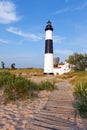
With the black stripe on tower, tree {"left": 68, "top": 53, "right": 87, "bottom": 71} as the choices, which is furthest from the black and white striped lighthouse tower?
tree {"left": 68, "top": 53, "right": 87, "bottom": 71}

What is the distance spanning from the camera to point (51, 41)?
43531 millimetres

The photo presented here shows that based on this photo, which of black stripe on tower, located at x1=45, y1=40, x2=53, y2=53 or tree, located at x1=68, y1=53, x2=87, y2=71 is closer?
black stripe on tower, located at x1=45, y1=40, x2=53, y2=53

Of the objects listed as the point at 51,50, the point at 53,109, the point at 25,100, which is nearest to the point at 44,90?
the point at 25,100

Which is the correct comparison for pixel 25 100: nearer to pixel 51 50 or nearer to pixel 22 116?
pixel 22 116

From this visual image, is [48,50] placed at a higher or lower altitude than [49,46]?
lower

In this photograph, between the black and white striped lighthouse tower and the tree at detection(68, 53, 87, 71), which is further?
the tree at detection(68, 53, 87, 71)

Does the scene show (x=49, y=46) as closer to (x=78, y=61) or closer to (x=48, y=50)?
(x=48, y=50)

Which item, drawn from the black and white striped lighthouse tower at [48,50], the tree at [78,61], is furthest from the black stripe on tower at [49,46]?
the tree at [78,61]

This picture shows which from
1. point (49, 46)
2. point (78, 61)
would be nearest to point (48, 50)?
point (49, 46)

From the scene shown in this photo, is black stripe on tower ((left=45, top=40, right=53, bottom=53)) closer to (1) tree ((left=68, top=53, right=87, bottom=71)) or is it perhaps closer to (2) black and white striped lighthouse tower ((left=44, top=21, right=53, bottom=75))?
(2) black and white striped lighthouse tower ((left=44, top=21, right=53, bottom=75))

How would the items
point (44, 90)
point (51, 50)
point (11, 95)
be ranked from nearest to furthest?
point (11, 95), point (44, 90), point (51, 50)

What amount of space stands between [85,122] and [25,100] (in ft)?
13.8

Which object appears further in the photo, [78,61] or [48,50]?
[78,61]

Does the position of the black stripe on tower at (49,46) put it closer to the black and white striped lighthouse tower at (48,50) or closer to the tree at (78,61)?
the black and white striped lighthouse tower at (48,50)
